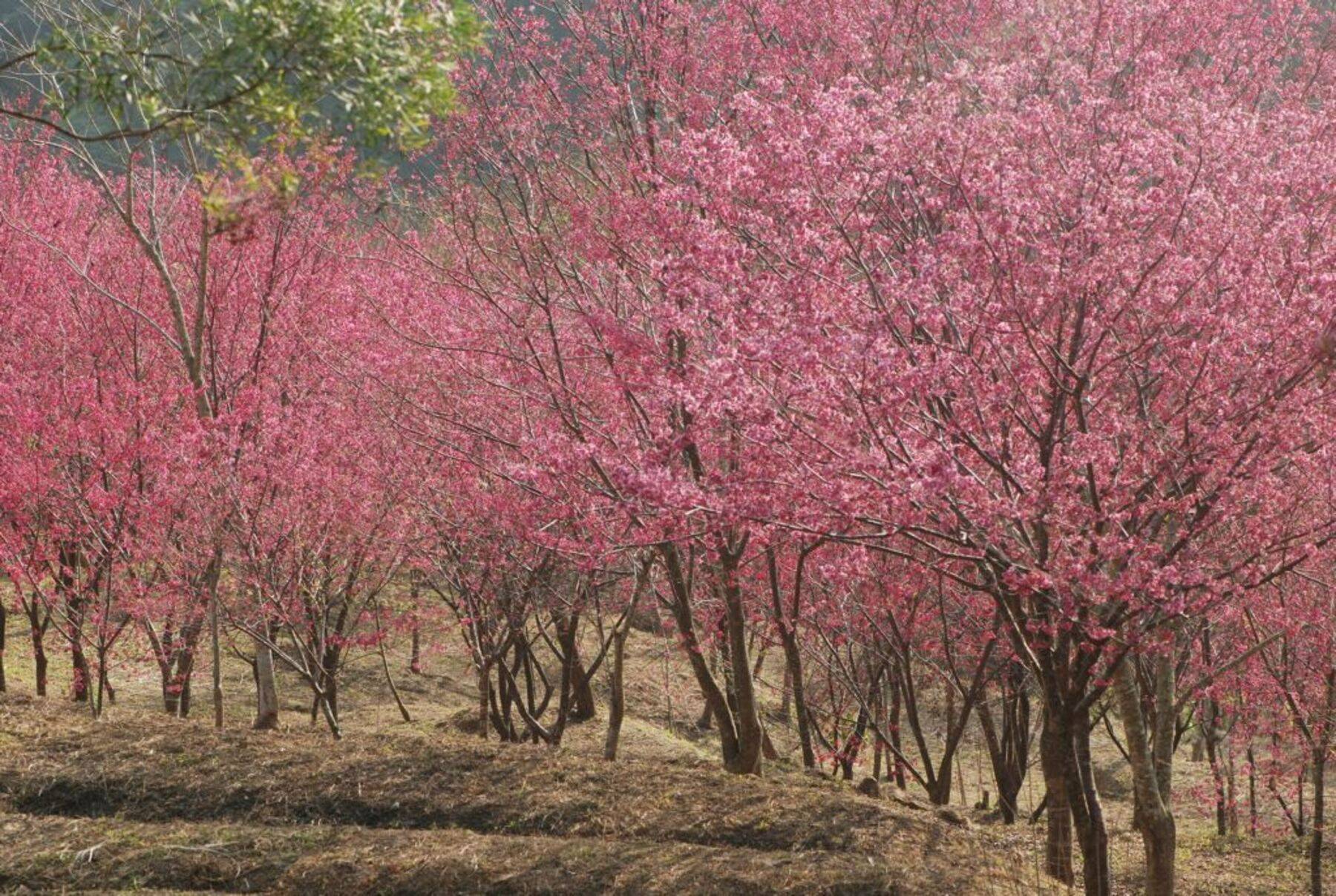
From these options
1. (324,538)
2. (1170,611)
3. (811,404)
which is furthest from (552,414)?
(1170,611)


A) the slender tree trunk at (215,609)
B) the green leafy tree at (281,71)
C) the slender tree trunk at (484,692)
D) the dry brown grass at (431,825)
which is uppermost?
the green leafy tree at (281,71)

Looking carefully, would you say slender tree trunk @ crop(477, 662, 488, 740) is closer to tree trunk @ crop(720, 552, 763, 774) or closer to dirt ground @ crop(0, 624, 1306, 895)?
dirt ground @ crop(0, 624, 1306, 895)

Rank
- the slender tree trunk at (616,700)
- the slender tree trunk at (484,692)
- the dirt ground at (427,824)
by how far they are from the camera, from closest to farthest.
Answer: the dirt ground at (427,824), the slender tree trunk at (616,700), the slender tree trunk at (484,692)

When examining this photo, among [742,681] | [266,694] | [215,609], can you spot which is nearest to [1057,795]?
[742,681]

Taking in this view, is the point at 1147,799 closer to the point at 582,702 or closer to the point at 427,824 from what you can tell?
the point at 427,824

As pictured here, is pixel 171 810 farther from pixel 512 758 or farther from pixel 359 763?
pixel 512 758

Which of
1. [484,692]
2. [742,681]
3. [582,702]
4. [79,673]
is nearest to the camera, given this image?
[742,681]

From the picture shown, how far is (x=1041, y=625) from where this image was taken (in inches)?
254

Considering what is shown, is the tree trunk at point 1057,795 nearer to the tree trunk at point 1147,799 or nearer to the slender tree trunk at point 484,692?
the tree trunk at point 1147,799

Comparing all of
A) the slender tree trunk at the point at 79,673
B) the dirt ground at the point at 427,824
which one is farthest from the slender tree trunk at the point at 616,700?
the slender tree trunk at the point at 79,673

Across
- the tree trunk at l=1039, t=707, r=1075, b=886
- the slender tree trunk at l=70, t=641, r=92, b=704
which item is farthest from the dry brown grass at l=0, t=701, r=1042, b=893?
the slender tree trunk at l=70, t=641, r=92, b=704

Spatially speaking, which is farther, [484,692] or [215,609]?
[484,692]

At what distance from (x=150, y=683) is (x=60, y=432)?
695 cm

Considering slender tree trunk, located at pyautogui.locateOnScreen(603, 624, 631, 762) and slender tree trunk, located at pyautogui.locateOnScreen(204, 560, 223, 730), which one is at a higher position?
slender tree trunk, located at pyautogui.locateOnScreen(204, 560, 223, 730)
